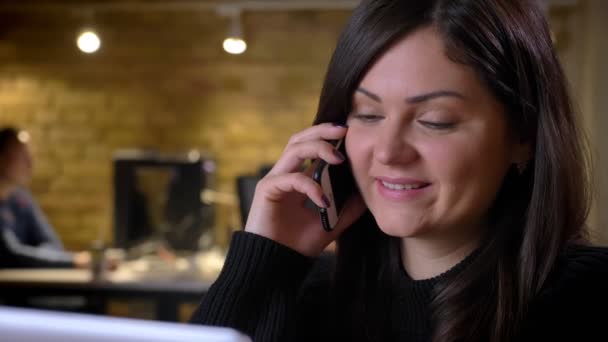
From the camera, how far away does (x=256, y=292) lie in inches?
44.8

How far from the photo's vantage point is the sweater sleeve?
43.9 inches

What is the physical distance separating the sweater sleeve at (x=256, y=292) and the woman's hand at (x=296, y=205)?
0.03m

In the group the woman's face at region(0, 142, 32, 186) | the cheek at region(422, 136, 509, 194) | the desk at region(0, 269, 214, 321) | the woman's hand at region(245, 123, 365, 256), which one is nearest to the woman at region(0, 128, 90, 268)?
the woman's face at region(0, 142, 32, 186)

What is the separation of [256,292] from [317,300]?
125mm

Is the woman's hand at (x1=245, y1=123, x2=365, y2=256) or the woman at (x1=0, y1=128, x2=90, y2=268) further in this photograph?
the woman at (x1=0, y1=128, x2=90, y2=268)

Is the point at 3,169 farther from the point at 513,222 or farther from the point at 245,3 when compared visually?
the point at 513,222

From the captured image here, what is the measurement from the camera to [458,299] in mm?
1040

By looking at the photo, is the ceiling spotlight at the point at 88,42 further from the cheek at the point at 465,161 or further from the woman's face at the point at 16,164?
the cheek at the point at 465,161

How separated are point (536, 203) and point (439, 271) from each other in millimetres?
172

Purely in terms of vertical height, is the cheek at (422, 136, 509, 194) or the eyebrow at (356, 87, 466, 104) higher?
the eyebrow at (356, 87, 466, 104)

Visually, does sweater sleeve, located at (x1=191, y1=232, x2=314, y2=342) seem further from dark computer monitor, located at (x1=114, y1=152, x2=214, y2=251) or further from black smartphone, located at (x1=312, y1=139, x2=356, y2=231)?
dark computer monitor, located at (x1=114, y1=152, x2=214, y2=251)

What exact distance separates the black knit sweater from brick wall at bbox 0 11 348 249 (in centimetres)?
402

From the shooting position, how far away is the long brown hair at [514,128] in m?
0.97

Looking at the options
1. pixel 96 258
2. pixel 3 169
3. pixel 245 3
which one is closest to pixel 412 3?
pixel 96 258
